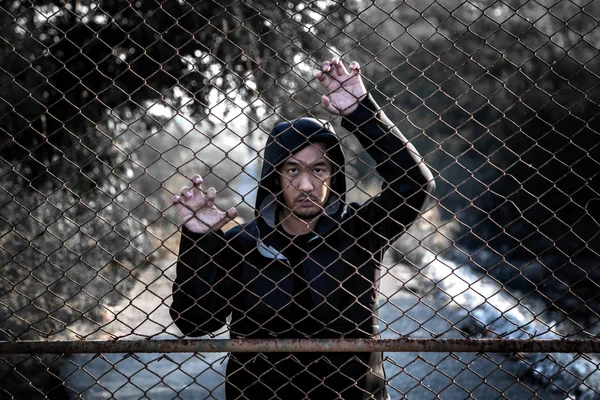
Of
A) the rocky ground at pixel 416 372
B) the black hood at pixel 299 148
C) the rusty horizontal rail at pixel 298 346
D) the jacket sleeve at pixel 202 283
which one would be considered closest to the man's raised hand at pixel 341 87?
the black hood at pixel 299 148

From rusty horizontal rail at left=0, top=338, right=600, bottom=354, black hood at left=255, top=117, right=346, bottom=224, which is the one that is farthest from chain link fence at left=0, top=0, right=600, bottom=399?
black hood at left=255, top=117, right=346, bottom=224

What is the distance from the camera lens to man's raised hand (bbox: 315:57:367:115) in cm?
228

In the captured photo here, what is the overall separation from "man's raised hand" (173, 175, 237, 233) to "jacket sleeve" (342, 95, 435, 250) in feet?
1.88

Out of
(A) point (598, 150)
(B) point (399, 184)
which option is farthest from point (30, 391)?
(A) point (598, 150)

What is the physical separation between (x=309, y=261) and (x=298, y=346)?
1.30 feet

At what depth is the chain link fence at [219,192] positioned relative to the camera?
2.32m

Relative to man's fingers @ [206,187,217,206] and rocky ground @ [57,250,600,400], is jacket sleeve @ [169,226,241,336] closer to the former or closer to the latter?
man's fingers @ [206,187,217,206]

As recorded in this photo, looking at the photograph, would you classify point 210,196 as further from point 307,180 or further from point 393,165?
point 393,165

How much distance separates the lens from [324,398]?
8.34ft

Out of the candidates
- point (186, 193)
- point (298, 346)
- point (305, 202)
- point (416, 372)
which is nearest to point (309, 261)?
point (305, 202)

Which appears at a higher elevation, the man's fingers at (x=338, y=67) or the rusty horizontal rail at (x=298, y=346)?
the man's fingers at (x=338, y=67)

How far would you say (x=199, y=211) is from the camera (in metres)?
2.35

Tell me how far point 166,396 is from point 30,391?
127 cm

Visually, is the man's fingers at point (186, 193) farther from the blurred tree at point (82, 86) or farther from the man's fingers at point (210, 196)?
the blurred tree at point (82, 86)
